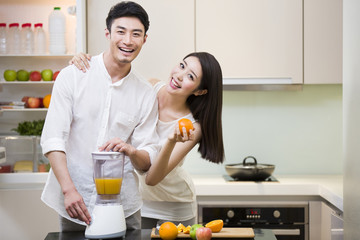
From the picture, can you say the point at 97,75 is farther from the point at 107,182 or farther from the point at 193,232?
the point at 193,232

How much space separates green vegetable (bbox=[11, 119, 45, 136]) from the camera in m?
3.33

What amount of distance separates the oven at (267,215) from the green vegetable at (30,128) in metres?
1.22

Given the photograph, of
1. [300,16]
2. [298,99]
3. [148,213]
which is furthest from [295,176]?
[148,213]

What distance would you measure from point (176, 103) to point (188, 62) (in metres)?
0.21

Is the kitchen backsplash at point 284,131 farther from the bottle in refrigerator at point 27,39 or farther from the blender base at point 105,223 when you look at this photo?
the blender base at point 105,223

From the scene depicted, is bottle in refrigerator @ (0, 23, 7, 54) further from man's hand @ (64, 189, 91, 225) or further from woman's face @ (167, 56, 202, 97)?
man's hand @ (64, 189, 91, 225)

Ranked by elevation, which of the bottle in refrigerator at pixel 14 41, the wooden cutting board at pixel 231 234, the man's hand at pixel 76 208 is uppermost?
the bottle in refrigerator at pixel 14 41

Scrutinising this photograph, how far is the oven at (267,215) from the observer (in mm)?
3072

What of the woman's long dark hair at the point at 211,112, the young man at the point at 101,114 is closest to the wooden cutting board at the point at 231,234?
the young man at the point at 101,114

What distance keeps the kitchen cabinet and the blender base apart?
193 cm

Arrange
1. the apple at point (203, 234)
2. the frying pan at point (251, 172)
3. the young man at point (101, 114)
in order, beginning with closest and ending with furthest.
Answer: the apple at point (203, 234), the young man at point (101, 114), the frying pan at point (251, 172)

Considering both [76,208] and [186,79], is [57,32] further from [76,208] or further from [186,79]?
[76,208]

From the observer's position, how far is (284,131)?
12.1ft

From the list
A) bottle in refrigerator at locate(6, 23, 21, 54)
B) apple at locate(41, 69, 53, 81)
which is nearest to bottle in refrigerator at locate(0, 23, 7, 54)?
bottle in refrigerator at locate(6, 23, 21, 54)
